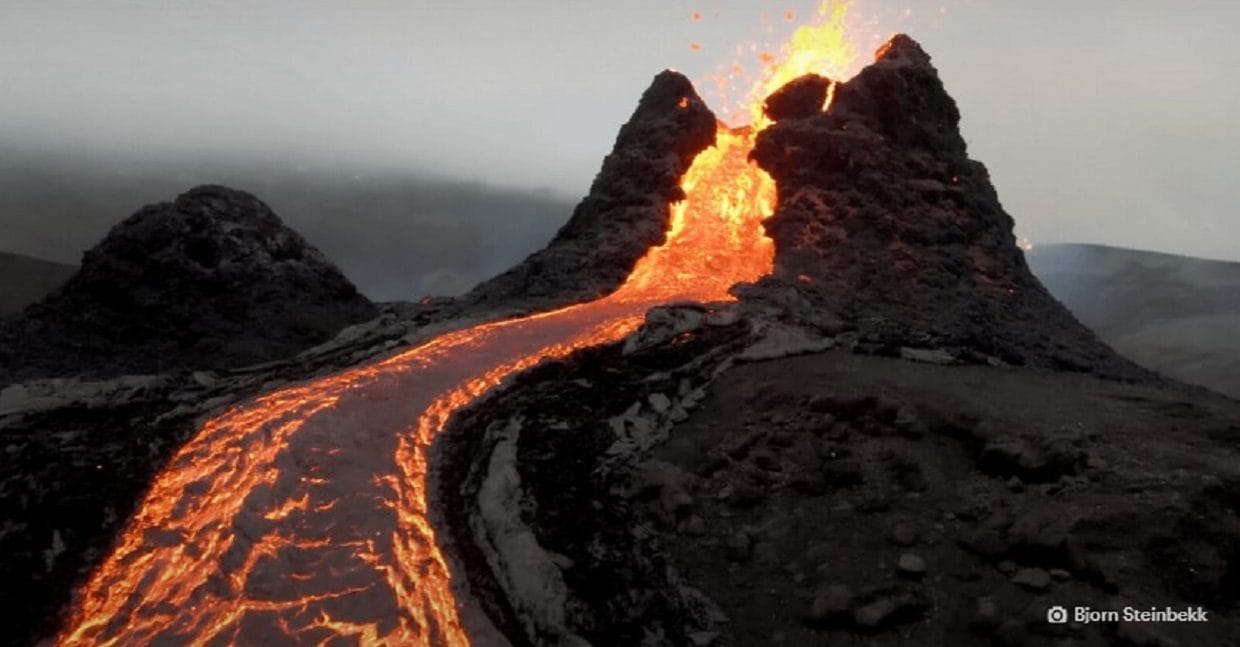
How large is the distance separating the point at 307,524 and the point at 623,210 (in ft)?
63.9

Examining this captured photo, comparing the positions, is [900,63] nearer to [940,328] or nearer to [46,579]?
[940,328]

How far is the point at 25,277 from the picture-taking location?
3403 inches

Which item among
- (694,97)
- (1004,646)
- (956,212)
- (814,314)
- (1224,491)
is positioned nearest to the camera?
(1004,646)

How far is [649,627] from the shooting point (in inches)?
382

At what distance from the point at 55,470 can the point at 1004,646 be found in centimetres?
1417

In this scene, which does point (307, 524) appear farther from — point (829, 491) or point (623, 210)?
point (623, 210)

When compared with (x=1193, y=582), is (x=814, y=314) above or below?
above

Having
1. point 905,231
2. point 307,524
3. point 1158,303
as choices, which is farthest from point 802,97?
point 1158,303

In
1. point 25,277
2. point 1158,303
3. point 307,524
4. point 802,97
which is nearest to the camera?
point 307,524

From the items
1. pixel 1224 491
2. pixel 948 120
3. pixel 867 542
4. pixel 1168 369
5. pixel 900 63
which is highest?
pixel 900 63

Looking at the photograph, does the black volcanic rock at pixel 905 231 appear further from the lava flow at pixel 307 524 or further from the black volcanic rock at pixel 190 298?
the black volcanic rock at pixel 190 298

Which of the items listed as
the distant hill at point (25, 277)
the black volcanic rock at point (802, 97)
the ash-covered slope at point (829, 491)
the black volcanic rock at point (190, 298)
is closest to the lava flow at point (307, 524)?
the ash-covered slope at point (829, 491)

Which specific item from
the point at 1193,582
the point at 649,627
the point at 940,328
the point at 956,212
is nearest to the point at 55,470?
the point at 649,627

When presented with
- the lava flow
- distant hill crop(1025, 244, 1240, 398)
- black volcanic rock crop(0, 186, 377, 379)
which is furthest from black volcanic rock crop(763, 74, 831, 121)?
distant hill crop(1025, 244, 1240, 398)
